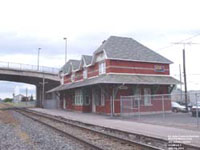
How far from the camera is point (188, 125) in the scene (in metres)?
16.4

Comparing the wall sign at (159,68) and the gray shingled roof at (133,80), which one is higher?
the wall sign at (159,68)

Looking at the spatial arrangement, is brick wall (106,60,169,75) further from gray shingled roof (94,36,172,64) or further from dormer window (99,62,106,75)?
dormer window (99,62,106,75)

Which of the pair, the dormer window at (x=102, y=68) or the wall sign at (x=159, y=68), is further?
the wall sign at (x=159, y=68)

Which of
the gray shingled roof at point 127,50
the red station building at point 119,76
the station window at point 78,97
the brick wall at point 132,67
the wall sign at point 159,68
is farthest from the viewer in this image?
the station window at point 78,97

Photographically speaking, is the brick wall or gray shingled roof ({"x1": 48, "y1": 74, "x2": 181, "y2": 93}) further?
the brick wall

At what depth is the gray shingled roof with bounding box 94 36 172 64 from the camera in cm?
3092

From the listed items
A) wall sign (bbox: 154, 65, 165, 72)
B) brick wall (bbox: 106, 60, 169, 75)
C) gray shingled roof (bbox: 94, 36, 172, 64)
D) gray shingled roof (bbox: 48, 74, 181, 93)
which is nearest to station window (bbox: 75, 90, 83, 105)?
gray shingled roof (bbox: 94, 36, 172, 64)

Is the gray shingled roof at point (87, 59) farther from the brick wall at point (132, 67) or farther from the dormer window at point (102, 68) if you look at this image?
the brick wall at point (132, 67)

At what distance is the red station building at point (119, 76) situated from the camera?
28.2 metres

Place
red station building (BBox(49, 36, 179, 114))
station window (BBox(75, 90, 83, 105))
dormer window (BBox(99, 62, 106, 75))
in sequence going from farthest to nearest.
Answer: station window (BBox(75, 90, 83, 105)), dormer window (BBox(99, 62, 106, 75)), red station building (BBox(49, 36, 179, 114))

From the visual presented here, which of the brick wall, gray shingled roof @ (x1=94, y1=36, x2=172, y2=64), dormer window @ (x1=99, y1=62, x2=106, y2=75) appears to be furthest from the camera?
gray shingled roof @ (x1=94, y1=36, x2=172, y2=64)

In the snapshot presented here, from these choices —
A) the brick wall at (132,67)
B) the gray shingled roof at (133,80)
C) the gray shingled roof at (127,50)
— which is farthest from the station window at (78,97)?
the brick wall at (132,67)

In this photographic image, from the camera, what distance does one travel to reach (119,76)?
1143 inches

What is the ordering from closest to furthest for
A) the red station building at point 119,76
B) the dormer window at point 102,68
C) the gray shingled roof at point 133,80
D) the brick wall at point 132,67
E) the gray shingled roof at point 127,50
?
the gray shingled roof at point 133,80 < the red station building at point 119,76 < the brick wall at point 132,67 < the dormer window at point 102,68 < the gray shingled roof at point 127,50
